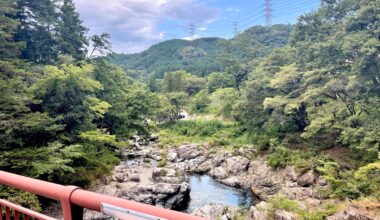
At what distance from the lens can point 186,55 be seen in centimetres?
8800

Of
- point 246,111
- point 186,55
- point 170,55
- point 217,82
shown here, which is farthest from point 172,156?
point 170,55

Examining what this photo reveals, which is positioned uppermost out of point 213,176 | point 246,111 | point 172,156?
point 246,111

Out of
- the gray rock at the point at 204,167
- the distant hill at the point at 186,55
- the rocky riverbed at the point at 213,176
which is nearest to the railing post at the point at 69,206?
the rocky riverbed at the point at 213,176

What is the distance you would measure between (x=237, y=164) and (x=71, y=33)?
48.5 ft

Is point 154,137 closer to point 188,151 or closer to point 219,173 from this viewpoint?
point 188,151

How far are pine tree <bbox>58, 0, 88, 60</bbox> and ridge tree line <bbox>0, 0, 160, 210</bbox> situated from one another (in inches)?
2.7

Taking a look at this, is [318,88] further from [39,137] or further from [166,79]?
[166,79]

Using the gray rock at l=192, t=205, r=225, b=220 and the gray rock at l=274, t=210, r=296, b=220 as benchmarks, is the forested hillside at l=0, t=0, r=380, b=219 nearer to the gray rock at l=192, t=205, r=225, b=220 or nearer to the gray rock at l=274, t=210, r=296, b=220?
the gray rock at l=274, t=210, r=296, b=220

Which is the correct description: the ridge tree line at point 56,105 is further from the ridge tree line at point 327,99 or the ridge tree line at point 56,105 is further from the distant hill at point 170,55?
the distant hill at point 170,55

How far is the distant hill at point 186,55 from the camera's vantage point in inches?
2544

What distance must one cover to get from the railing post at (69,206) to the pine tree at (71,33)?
71.7 feet

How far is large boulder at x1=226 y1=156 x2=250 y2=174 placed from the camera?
60.7 feet

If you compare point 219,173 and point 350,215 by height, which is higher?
Answer: point 350,215

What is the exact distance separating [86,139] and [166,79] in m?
24.9
